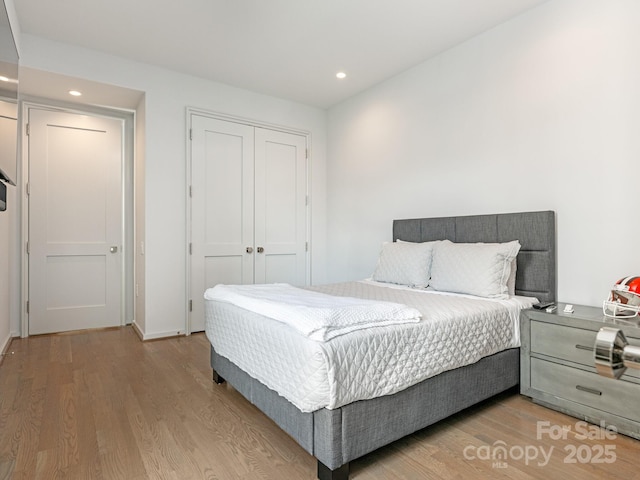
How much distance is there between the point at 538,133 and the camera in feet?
8.85

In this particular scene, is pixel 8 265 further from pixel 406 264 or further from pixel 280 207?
pixel 406 264

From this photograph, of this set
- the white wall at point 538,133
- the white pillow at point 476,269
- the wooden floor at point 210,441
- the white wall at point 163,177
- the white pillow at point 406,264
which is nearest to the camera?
the wooden floor at point 210,441

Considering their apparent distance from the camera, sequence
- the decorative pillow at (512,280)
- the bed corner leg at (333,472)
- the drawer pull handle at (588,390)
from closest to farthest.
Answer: the bed corner leg at (333,472), the drawer pull handle at (588,390), the decorative pillow at (512,280)

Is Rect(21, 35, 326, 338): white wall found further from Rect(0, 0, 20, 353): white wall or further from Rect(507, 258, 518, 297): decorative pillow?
Rect(507, 258, 518, 297): decorative pillow

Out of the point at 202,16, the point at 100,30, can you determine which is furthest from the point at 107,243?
the point at 202,16

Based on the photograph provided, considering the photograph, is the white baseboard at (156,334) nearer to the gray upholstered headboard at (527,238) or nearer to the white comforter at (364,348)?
the white comforter at (364,348)

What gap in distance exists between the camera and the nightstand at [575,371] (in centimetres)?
188

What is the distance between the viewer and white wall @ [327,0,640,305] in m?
2.31

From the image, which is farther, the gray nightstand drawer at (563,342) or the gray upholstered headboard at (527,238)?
the gray upholstered headboard at (527,238)

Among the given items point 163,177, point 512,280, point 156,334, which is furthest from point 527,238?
point 156,334

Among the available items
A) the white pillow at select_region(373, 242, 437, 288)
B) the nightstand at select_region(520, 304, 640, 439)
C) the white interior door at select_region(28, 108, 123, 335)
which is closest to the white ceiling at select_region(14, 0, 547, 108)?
the white interior door at select_region(28, 108, 123, 335)

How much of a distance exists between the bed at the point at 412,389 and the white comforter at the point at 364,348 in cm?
3

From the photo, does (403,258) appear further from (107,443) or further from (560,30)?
(107,443)

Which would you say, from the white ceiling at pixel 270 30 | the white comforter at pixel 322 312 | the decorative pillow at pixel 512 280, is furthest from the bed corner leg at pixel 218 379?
the white ceiling at pixel 270 30
